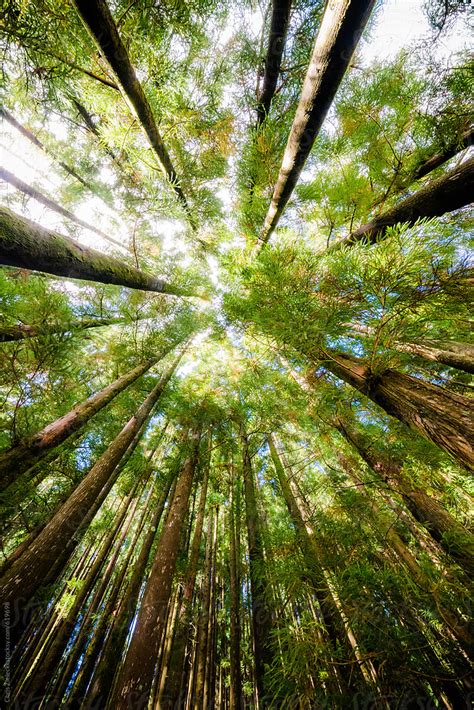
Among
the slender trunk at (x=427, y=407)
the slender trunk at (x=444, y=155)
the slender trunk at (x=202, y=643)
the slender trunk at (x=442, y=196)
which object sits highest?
the slender trunk at (x=444, y=155)

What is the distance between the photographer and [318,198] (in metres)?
4.07

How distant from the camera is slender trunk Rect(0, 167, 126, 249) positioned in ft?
16.0

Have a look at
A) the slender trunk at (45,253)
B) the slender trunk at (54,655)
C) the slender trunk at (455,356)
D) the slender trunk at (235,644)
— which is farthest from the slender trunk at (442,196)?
the slender trunk at (54,655)

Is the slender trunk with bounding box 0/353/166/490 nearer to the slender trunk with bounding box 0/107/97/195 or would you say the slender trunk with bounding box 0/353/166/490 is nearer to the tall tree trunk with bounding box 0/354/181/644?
the tall tree trunk with bounding box 0/354/181/644

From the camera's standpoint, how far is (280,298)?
2553 mm

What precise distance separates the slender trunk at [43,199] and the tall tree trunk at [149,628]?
6732 millimetres

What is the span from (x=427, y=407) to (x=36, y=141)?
367 inches

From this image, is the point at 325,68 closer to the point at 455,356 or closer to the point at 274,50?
the point at 274,50

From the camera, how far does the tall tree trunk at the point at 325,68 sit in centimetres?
161

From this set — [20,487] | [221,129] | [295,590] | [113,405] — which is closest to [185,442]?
[113,405]

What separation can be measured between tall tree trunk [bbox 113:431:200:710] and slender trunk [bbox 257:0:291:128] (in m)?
7.69

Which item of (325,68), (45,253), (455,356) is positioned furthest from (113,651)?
(325,68)

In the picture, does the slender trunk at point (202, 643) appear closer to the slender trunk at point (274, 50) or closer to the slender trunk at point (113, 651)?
the slender trunk at point (113, 651)

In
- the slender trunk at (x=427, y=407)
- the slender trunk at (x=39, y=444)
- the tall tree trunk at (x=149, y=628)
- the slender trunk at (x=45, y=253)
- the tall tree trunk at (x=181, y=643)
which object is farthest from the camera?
the tall tree trunk at (x=181, y=643)
